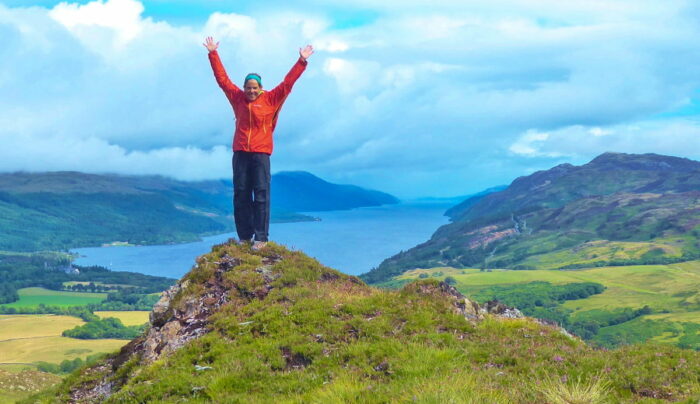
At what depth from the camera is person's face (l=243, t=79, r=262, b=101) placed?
2038cm

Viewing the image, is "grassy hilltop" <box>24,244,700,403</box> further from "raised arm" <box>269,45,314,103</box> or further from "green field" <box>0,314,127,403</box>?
"green field" <box>0,314,127,403</box>

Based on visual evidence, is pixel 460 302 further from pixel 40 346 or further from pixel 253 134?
pixel 40 346

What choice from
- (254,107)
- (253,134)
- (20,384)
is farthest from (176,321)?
(20,384)

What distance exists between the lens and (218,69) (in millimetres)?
20922

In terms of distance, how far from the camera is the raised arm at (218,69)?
20.7 meters

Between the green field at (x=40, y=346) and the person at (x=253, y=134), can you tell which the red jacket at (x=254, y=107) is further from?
the green field at (x=40, y=346)

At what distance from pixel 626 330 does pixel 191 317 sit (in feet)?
623

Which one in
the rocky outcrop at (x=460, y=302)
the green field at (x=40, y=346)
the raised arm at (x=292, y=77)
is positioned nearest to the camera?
the rocky outcrop at (x=460, y=302)

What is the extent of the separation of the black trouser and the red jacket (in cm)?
51

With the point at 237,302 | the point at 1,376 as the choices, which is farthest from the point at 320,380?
the point at 1,376

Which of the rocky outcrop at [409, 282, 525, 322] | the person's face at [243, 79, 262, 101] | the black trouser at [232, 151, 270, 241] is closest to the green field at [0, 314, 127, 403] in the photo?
the black trouser at [232, 151, 270, 241]

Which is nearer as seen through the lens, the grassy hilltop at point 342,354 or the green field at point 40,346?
the grassy hilltop at point 342,354

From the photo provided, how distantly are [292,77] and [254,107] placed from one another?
189 cm

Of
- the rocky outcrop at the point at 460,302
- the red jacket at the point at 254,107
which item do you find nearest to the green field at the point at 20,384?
the red jacket at the point at 254,107
